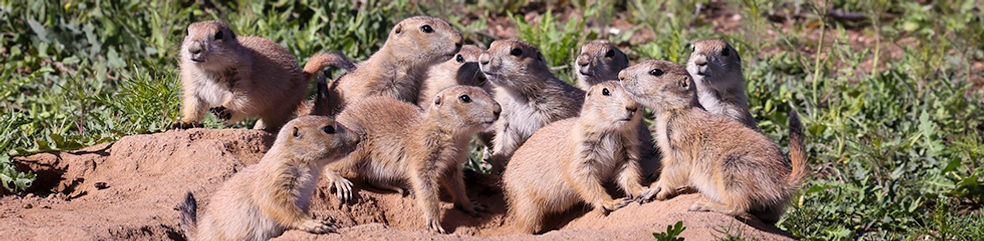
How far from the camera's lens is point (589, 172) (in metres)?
6.21

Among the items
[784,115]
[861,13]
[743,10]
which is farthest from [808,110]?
[861,13]

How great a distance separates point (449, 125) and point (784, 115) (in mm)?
3812

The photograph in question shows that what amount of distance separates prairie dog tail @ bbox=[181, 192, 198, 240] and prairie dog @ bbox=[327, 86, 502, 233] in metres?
1.08

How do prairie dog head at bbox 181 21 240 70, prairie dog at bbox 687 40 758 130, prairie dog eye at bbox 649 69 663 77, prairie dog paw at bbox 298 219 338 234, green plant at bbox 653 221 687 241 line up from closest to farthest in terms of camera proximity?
green plant at bbox 653 221 687 241 → prairie dog paw at bbox 298 219 338 234 → prairie dog eye at bbox 649 69 663 77 → prairie dog head at bbox 181 21 240 70 → prairie dog at bbox 687 40 758 130

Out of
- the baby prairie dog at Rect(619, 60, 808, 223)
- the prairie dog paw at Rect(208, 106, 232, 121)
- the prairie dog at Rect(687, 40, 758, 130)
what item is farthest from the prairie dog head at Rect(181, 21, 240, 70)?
the prairie dog at Rect(687, 40, 758, 130)

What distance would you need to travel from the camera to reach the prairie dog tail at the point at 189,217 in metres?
5.55

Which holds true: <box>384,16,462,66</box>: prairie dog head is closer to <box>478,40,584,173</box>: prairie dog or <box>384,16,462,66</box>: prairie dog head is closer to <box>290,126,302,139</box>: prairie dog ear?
<box>478,40,584,173</box>: prairie dog

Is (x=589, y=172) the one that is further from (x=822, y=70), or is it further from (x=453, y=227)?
(x=822, y=70)

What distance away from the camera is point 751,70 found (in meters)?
9.99

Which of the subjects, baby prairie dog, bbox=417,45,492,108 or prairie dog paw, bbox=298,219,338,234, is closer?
prairie dog paw, bbox=298,219,338,234

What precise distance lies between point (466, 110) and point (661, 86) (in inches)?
47.0

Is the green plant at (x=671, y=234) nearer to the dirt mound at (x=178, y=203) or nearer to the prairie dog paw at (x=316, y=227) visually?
the dirt mound at (x=178, y=203)

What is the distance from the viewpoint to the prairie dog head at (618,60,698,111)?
6.16 metres

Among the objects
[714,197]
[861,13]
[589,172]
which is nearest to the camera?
[714,197]
